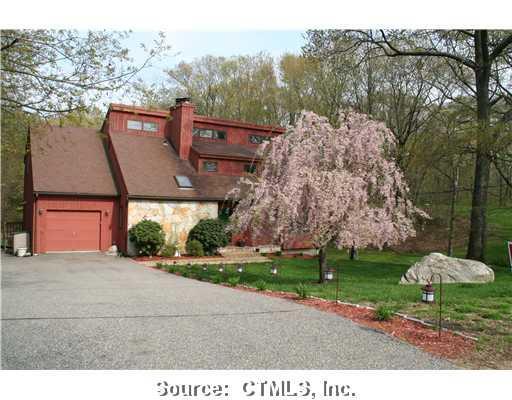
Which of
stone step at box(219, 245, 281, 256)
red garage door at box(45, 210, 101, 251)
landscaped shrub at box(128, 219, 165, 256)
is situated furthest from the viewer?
stone step at box(219, 245, 281, 256)

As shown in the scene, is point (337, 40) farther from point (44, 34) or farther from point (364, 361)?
point (364, 361)

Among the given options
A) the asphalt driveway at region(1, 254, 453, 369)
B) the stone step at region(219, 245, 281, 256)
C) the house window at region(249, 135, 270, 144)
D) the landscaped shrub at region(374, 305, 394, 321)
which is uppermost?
the house window at region(249, 135, 270, 144)

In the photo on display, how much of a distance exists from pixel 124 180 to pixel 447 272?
581 inches

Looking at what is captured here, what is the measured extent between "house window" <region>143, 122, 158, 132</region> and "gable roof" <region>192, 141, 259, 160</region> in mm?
2483

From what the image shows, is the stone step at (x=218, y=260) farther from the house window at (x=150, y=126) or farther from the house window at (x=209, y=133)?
the house window at (x=150, y=126)

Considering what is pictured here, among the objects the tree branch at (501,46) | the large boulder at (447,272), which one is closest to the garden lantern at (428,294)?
the large boulder at (447,272)

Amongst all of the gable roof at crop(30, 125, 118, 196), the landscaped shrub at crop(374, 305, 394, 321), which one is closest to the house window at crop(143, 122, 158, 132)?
the gable roof at crop(30, 125, 118, 196)

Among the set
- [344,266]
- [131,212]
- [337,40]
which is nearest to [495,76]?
[337,40]

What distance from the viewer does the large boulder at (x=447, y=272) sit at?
13.1 metres

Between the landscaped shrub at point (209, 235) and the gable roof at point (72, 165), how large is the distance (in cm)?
446

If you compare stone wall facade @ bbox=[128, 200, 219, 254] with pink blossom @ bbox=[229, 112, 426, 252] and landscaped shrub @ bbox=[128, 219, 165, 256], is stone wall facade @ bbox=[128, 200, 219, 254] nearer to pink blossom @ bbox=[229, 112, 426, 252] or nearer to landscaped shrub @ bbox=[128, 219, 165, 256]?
landscaped shrub @ bbox=[128, 219, 165, 256]

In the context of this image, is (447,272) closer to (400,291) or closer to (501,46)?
(400,291)

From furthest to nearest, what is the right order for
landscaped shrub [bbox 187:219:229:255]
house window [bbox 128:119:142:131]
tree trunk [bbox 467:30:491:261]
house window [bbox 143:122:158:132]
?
house window [bbox 143:122:158:132] < house window [bbox 128:119:142:131] < landscaped shrub [bbox 187:219:229:255] < tree trunk [bbox 467:30:491:261]

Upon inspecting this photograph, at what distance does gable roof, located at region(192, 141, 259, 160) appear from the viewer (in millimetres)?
24391
